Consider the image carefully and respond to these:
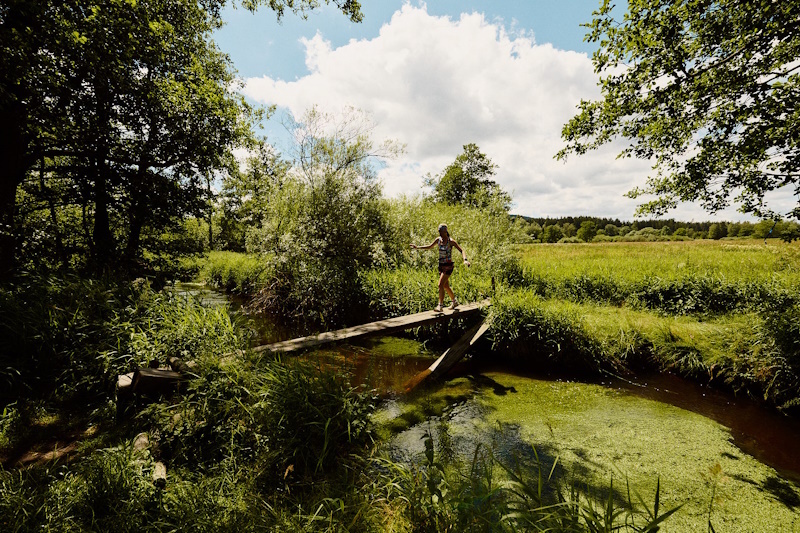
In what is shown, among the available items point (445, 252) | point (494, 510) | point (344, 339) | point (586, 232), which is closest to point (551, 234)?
point (586, 232)

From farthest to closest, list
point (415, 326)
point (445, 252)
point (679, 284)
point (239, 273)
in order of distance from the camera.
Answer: point (239, 273) → point (679, 284) → point (445, 252) → point (415, 326)

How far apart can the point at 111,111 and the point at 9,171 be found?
193 cm

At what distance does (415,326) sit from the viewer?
7.07 m

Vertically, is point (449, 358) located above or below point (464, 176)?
below

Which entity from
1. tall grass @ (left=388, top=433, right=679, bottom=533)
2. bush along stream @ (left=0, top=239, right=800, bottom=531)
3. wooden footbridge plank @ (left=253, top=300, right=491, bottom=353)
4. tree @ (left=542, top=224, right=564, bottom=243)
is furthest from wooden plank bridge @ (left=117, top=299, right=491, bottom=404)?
tree @ (left=542, top=224, right=564, bottom=243)

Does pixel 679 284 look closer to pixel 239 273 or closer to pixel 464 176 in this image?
pixel 239 273

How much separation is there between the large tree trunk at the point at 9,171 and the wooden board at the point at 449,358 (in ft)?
24.7

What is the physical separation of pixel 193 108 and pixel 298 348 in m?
5.97

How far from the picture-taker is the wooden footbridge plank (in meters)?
5.24

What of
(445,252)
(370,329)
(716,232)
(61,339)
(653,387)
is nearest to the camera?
(61,339)

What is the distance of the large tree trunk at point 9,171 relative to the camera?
17.3 ft

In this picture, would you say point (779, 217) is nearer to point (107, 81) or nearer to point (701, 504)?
point (701, 504)

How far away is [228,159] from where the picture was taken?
8.14 metres

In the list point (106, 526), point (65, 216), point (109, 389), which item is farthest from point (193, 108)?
point (106, 526)
